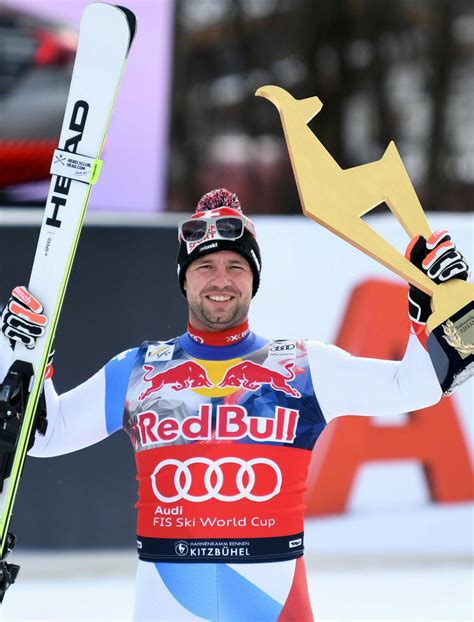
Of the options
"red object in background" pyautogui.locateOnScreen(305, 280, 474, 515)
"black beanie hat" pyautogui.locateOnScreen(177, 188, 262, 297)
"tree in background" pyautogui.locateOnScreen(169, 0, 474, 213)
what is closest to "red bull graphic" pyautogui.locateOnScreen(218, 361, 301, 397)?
"black beanie hat" pyautogui.locateOnScreen(177, 188, 262, 297)

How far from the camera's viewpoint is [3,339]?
9.40 ft

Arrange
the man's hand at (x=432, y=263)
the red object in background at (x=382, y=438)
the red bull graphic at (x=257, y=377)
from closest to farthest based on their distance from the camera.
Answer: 1. the man's hand at (x=432, y=263)
2. the red bull graphic at (x=257, y=377)
3. the red object in background at (x=382, y=438)

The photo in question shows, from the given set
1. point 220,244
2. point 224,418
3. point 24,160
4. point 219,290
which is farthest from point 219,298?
point 24,160

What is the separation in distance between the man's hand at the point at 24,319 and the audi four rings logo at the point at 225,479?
50 centimetres

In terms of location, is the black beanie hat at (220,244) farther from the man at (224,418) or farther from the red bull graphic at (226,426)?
the red bull graphic at (226,426)

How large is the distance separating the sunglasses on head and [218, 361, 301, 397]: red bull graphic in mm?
318

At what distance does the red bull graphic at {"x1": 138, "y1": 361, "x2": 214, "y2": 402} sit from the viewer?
9.05ft

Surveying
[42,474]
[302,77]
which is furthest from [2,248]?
[302,77]

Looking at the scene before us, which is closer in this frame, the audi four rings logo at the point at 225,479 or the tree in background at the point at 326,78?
the audi four rings logo at the point at 225,479

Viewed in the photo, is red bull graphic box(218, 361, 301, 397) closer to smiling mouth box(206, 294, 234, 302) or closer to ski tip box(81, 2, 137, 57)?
smiling mouth box(206, 294, 234, 302)

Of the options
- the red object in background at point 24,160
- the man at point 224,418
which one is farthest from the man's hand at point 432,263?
the red object in background at point 24,160

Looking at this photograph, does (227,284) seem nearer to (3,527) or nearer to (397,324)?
(3,527)

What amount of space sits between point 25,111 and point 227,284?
394 centimetres

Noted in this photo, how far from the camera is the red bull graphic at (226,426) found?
106 inches
